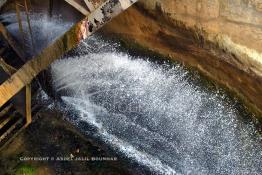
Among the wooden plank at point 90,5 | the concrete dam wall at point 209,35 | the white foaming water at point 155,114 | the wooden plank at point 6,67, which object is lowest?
the white foaming water at point 155,114

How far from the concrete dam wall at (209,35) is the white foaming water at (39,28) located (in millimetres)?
1846

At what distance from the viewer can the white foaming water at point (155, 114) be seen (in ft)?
28.4

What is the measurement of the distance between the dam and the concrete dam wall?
7 cm

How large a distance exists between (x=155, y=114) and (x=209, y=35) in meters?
2.19

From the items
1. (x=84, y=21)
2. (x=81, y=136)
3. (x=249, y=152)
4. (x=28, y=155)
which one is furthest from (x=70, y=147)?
(x=249, y=152)

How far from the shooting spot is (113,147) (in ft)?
28.5

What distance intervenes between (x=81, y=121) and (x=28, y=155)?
142 centimetres

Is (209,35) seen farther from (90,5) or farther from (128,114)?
(90,5)

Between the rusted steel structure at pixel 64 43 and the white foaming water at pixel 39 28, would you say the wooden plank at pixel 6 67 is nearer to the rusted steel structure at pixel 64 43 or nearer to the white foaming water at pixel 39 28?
the rusted steel structure at pixel 64 43

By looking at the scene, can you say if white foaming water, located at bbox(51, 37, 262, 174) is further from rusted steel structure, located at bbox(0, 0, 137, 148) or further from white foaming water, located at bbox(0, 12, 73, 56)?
rusted steel structure, located at bbox(0, 0, 137, 148)

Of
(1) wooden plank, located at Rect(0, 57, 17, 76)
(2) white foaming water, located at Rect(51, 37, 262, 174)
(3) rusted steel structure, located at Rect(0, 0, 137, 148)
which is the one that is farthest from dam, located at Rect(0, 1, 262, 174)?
(3) rusted steel structure, located at Rect(0, 0, 137, 148)

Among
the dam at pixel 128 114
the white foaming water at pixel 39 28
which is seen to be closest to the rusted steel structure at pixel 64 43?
the dam at pixel 128 114

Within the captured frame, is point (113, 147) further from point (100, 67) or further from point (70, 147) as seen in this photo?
point (100, 67)

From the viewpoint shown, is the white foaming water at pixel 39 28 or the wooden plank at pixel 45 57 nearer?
the wooden plank at pixel 45 57
